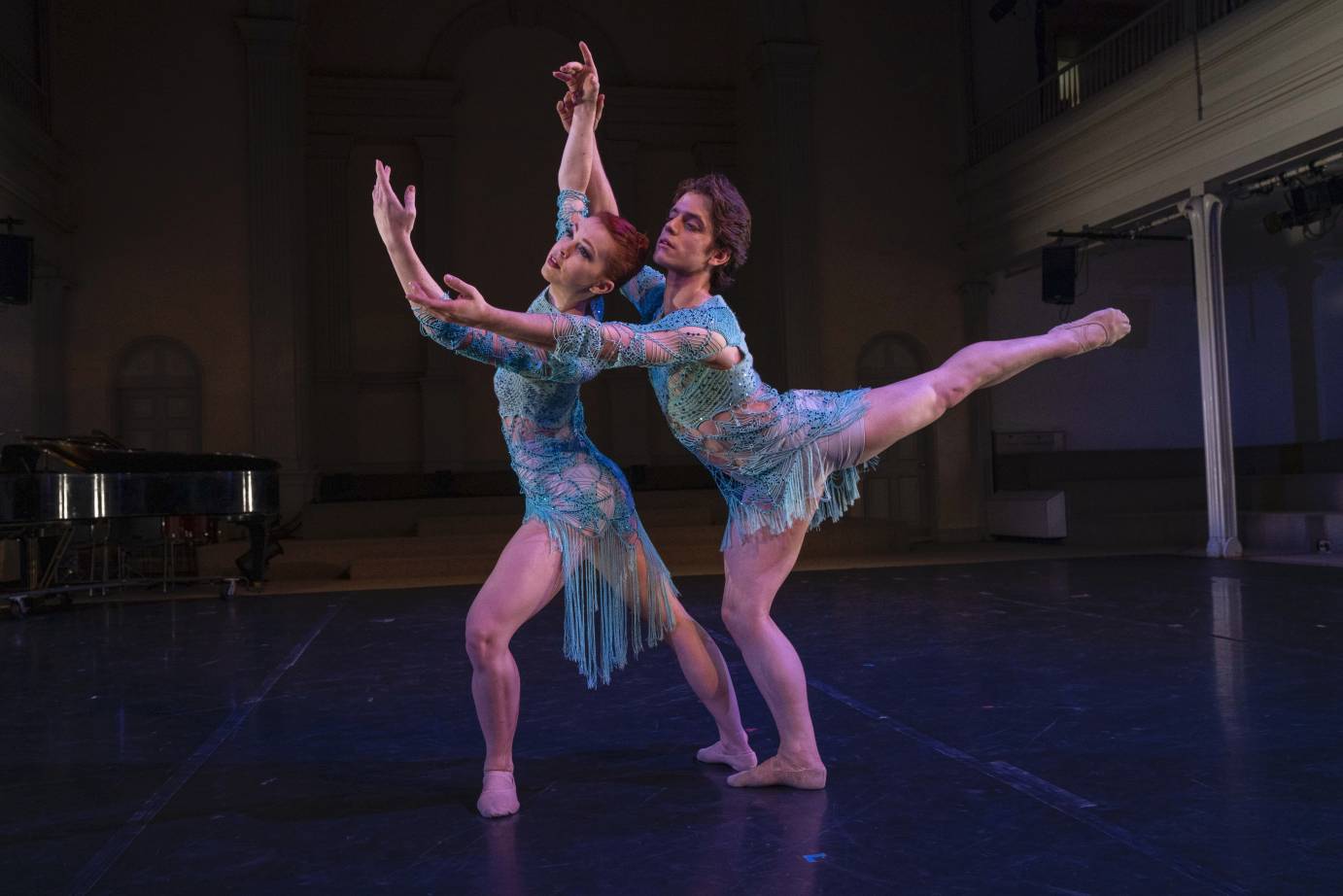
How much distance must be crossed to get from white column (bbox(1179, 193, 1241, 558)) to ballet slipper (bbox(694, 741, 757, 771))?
24.1 ft

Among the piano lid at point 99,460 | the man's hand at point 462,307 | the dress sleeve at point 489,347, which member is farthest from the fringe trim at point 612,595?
the piano lid at point 99,460

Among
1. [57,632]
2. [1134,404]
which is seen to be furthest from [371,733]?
[1134,404]

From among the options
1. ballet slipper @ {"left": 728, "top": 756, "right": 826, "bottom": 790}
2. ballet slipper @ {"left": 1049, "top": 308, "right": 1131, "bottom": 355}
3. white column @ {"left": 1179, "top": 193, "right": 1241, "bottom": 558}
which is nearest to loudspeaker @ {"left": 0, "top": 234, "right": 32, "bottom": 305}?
ballet slipper @ {"left": 728, "top": 756, "right": 826, "bottom": 790}

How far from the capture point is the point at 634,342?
2068 mm

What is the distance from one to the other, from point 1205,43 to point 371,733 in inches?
318

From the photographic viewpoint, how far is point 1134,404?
41.7 feet

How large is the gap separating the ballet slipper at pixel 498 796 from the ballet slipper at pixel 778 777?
1.60 ft

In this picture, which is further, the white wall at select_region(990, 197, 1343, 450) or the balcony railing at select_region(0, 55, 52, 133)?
the white wall at select_region(990, 197, 1343, 450)

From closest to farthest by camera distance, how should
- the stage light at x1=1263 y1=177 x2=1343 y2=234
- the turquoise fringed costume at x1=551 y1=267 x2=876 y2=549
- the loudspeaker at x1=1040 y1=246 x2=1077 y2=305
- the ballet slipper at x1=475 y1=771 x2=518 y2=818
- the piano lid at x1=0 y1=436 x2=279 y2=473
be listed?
the ballet slipper at x1=475 y1=771 x2=518 y2=818 < the turquoise fringed costume at x1=551 y1=267 x2=876 y2=549 < the piano lid at x1=0 y1=436 x2=279 y2=473 < the stage light at x1=1263 y1=177 x2=1343 y2=234 < the loudspeaker at x1=1040 y1=246 x2=1077 y2=305

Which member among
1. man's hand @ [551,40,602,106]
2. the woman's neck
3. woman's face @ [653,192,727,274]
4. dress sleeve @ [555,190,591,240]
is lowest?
the woman's neck

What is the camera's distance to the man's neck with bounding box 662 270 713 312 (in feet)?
7.73

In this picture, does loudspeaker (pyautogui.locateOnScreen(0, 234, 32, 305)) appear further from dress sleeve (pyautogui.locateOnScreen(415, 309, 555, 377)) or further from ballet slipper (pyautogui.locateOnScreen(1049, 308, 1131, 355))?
ballet slipper (pyautogui.locateOnScreen(1049, 308, 1131, 355))

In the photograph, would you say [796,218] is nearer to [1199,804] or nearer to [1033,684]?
[1033,684]

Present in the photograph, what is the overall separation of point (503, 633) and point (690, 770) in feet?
2.00
